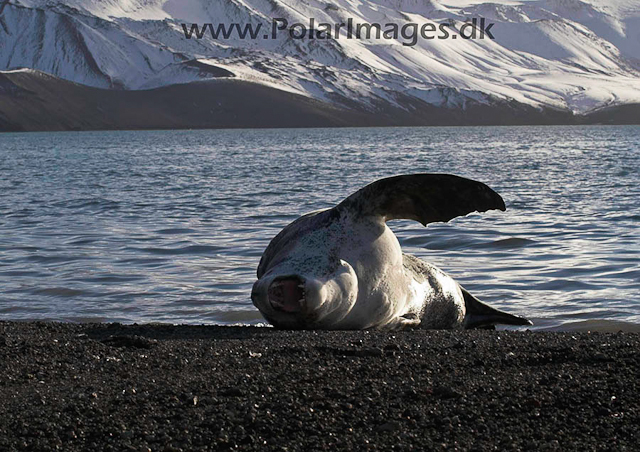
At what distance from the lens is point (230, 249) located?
14742mm

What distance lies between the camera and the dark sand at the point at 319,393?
13.9 ft

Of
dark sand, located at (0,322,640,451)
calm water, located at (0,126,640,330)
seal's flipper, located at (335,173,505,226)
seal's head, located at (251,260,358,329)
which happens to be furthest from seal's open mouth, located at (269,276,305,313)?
calm water, located at (0,126,640,330)

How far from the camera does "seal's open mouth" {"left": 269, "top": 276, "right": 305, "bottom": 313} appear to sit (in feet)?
21.7

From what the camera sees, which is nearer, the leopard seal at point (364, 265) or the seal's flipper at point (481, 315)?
the leopard seal at point (364, 265)

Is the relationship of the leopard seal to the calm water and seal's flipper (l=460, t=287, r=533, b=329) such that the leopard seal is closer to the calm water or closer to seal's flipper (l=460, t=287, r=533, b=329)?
seal's flipper (l=460, t=287, r=533, b=329)

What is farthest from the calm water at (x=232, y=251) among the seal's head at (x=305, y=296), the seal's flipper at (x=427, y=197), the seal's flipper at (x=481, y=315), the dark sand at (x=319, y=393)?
the dark sand at (x=319, y=393)

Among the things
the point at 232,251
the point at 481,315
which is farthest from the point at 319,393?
the point at 232,251

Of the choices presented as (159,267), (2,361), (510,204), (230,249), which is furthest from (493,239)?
(2,361)

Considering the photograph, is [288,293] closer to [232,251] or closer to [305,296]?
[305,296]

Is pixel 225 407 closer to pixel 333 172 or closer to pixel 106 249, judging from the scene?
pixel 106 249

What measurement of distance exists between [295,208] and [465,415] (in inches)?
709

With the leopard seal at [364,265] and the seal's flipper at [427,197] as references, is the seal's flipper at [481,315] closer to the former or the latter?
the leopard seal at [364,265]

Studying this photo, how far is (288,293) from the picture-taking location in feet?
21.9

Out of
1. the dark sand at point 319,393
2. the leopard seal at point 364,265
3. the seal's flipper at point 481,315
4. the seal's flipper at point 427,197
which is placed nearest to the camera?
the dark sand at point 319,393
